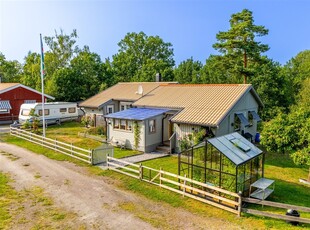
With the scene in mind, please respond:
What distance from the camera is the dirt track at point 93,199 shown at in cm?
984

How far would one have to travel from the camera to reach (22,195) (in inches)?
490

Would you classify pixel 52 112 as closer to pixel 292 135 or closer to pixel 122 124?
pixel 122 124

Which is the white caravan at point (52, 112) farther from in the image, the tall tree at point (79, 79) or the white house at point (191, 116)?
the white house at point (191, 116)

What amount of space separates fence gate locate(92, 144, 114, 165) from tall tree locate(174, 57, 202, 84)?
28096mm

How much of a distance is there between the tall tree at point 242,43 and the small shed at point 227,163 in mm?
21508

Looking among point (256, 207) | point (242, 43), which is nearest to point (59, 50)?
point (242, 43)

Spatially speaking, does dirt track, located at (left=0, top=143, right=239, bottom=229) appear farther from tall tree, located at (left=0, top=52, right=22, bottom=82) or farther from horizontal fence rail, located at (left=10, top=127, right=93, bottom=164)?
tall tree, located at (left=0, top=52, right=22, bottom=82)

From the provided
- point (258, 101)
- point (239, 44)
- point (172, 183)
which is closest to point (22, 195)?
point (172, 183)

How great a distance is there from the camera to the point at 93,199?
471 inches

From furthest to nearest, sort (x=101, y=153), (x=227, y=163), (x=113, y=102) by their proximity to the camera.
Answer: (x=113, y=102), (x=101, y=153), (x=227, y=163)

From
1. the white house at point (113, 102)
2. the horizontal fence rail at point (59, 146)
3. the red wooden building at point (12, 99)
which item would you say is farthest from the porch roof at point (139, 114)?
the red wooden building at point (12, 99)

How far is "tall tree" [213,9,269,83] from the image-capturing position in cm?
3244

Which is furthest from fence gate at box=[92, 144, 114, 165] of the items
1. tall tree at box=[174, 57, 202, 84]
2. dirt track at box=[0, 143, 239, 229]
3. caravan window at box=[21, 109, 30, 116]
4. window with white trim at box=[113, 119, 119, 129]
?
tall tree at box=[174, 57, 202, 84]

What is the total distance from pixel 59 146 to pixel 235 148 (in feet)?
44.8
